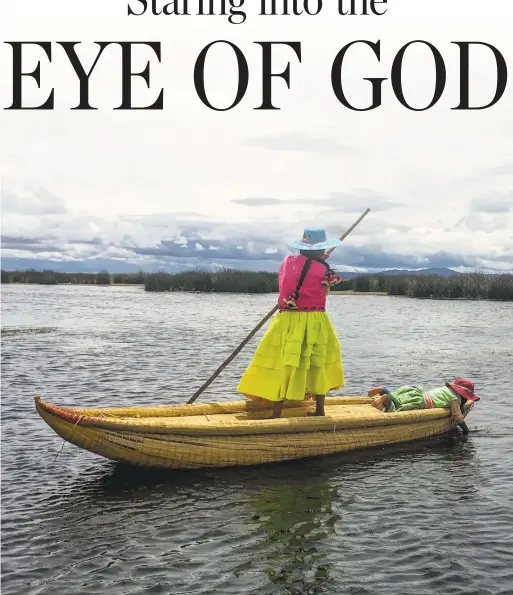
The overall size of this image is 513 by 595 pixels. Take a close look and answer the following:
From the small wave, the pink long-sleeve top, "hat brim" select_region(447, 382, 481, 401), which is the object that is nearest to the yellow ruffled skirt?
the pink long-sleeve top

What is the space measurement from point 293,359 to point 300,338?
0.24 m

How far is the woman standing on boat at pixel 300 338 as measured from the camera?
823cm

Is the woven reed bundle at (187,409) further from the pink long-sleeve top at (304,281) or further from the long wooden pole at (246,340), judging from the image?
the pink long-sleeve top at (304,281)

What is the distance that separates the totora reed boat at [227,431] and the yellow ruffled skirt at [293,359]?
0.34m

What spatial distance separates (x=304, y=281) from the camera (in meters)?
8.21

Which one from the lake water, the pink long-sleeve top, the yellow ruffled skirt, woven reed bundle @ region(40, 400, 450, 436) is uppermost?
the pink long-sleeve top

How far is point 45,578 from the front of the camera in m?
5.56

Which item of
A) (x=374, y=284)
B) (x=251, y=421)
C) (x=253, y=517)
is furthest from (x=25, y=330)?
(x=374, y=284)

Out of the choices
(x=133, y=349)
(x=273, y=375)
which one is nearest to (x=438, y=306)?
(x=133, y=349)

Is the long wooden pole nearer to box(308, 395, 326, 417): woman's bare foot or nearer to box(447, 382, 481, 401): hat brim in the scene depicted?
box(308, 395, 326, 417): woman's bare foot

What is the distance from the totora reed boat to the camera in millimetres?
7465

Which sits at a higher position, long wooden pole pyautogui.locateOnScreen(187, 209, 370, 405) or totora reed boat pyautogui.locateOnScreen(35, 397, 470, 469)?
long wooden pole pyautogui.locateOnScreen(187, 209, 370, 405)

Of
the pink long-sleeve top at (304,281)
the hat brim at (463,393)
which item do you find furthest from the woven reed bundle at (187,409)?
the hat brim at (463,393)

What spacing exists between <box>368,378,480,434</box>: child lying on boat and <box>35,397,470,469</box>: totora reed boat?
0.14 m
